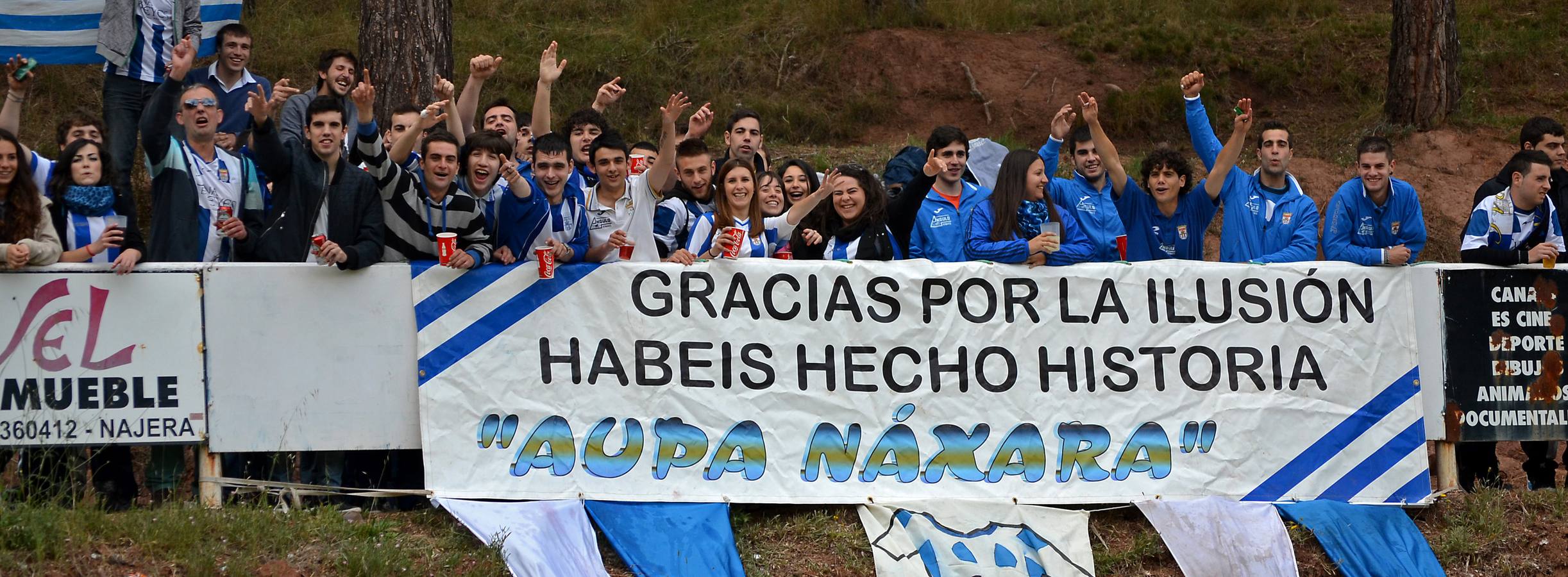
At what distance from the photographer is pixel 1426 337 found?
7.58 metres

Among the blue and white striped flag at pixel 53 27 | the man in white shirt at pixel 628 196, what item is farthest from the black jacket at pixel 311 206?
the blue and white striped flag at pixel 53 27

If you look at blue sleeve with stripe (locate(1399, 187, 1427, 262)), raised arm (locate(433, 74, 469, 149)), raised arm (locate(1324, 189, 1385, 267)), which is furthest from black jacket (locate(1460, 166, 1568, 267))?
raised arm (locate(433, 74, 469, 149))

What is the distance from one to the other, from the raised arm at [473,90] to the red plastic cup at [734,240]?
6.08 feet

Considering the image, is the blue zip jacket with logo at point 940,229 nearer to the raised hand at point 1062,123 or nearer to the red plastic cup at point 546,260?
the raised hand at point 1062,123

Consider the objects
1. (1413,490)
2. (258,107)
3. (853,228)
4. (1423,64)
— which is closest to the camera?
(258,107)

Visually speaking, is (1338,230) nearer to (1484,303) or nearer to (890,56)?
(1484,303)

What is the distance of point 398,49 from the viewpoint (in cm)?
1059

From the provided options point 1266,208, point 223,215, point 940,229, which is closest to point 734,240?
point 940,229

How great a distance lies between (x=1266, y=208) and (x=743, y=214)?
3.09m

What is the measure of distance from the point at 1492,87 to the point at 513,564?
1415cm

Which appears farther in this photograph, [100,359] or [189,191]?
[189,191]

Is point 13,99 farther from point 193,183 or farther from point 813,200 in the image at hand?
point 813,200

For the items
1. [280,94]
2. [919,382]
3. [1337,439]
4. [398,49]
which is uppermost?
[398,49]

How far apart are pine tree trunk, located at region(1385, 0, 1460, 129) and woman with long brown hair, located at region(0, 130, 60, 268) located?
1308cm
